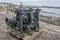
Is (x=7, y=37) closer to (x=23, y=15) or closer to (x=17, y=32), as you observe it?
(x=17, y=32)

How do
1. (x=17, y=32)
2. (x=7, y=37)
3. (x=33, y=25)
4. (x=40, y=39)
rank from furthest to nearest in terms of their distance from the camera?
(x=33, y=25) → (x=40, y=39) → (x=17, y=32) → (x=7, y=37)

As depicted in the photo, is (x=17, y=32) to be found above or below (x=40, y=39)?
above

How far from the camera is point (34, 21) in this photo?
12.6 meters

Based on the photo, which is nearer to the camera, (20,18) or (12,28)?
(20,18)

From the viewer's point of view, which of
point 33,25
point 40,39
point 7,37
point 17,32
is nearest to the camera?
point 7,37

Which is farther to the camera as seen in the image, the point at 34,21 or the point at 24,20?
the point at 34,21

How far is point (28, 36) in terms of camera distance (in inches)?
413

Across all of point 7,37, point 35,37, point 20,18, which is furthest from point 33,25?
point 7,37

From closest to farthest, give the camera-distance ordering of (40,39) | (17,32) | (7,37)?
(7,37) → (17,32) → (40,39)

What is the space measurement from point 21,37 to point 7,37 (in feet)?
3.18

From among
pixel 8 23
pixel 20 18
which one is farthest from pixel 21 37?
pixel 8 23

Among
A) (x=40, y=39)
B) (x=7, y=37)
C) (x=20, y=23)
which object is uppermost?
(x=20, y=23)

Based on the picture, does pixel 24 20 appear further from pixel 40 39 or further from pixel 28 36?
pixel 40 39

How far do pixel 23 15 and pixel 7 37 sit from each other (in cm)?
214
